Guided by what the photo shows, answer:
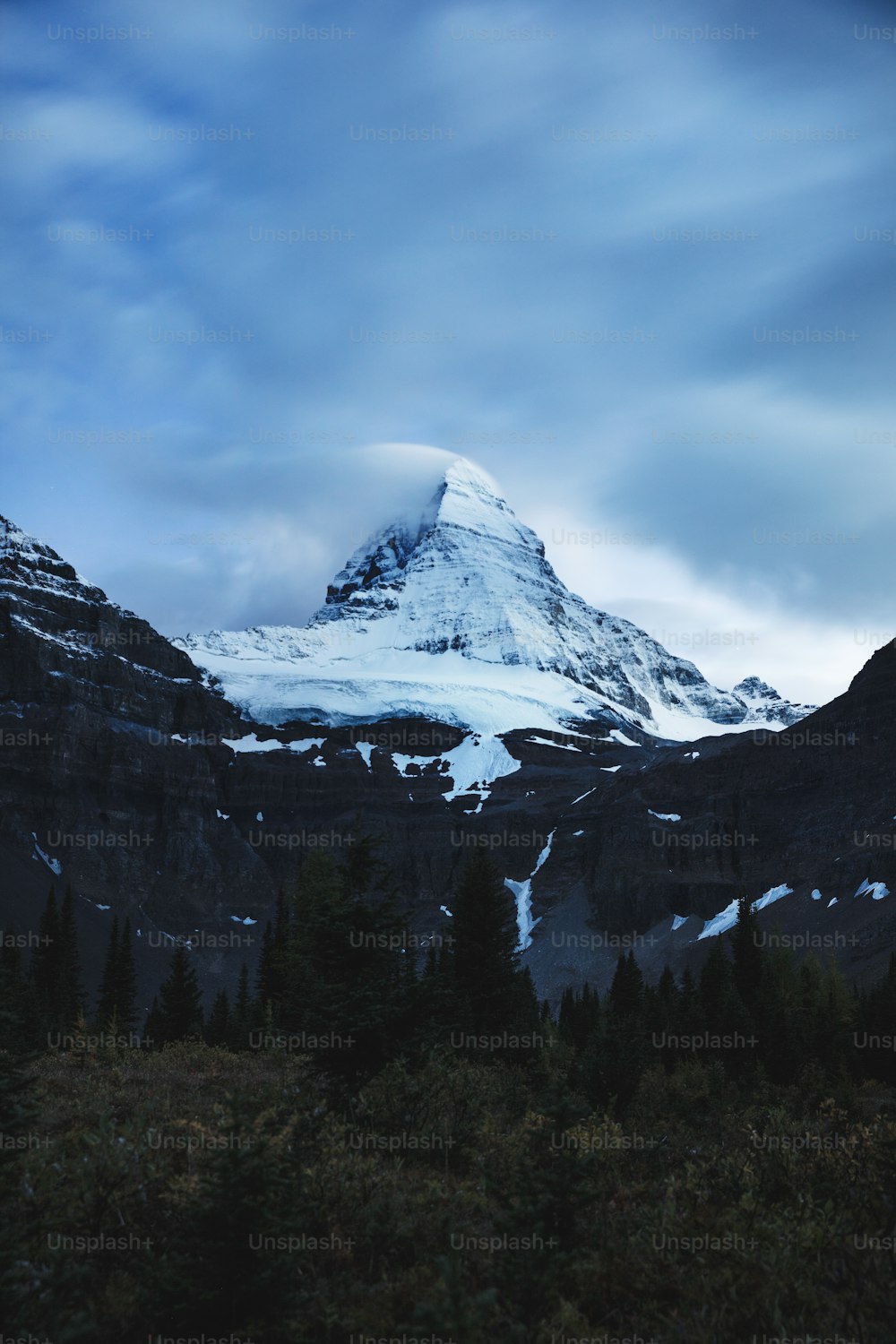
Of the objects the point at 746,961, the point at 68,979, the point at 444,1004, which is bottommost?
the point at 68,979

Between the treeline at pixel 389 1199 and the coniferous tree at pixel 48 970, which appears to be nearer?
the treeline at pixel 389 1199

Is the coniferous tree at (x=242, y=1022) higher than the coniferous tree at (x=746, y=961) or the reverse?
the reverse

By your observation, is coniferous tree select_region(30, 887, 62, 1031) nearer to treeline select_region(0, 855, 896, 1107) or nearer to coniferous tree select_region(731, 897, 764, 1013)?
treeline select_region(0, 855, 896, 1107)

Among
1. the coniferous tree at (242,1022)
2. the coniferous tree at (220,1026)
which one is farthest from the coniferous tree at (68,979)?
the coniferous tree at (242,1022)

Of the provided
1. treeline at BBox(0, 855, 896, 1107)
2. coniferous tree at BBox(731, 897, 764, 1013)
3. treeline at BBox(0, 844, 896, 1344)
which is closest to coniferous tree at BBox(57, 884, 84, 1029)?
treeline at BBox(0, 855, 896, 1107)

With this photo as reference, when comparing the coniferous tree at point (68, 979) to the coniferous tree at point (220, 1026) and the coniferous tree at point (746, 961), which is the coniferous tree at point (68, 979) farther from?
the coniferous tree at point (746, 961)

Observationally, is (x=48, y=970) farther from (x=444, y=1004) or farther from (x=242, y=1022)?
(x=444, y=1004)

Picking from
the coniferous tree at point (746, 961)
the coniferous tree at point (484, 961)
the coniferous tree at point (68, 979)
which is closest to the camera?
the coniferous tree at point (484, 961)

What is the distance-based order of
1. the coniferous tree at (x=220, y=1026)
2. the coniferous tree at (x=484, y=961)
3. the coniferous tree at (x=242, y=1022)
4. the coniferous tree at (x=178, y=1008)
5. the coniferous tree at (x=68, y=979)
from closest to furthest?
1. the coniferous tree at (x=484, y=961)
2. the coniferous tree at (x=242, y=1022)
3. the coniferous tree at (x=178, y=1008)
4. the coniferous tree at (x=220, y=1026)
5. the coniferous tree at (x=68, y=979)

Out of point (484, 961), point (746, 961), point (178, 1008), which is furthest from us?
point (746, 961)

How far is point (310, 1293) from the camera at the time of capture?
12.7m

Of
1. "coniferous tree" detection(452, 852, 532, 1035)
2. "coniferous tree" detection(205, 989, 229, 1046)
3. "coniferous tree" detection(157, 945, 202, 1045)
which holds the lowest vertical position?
"coniferous tree" detection(205, 989, 229, 1046)


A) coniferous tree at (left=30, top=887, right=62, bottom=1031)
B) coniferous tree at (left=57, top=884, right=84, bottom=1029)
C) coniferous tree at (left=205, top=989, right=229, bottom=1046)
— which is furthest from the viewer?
coniferous tree at (left=30, top=887, right=62, bottom=1031)

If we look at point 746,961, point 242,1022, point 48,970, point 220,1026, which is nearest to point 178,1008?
point 242,1022
